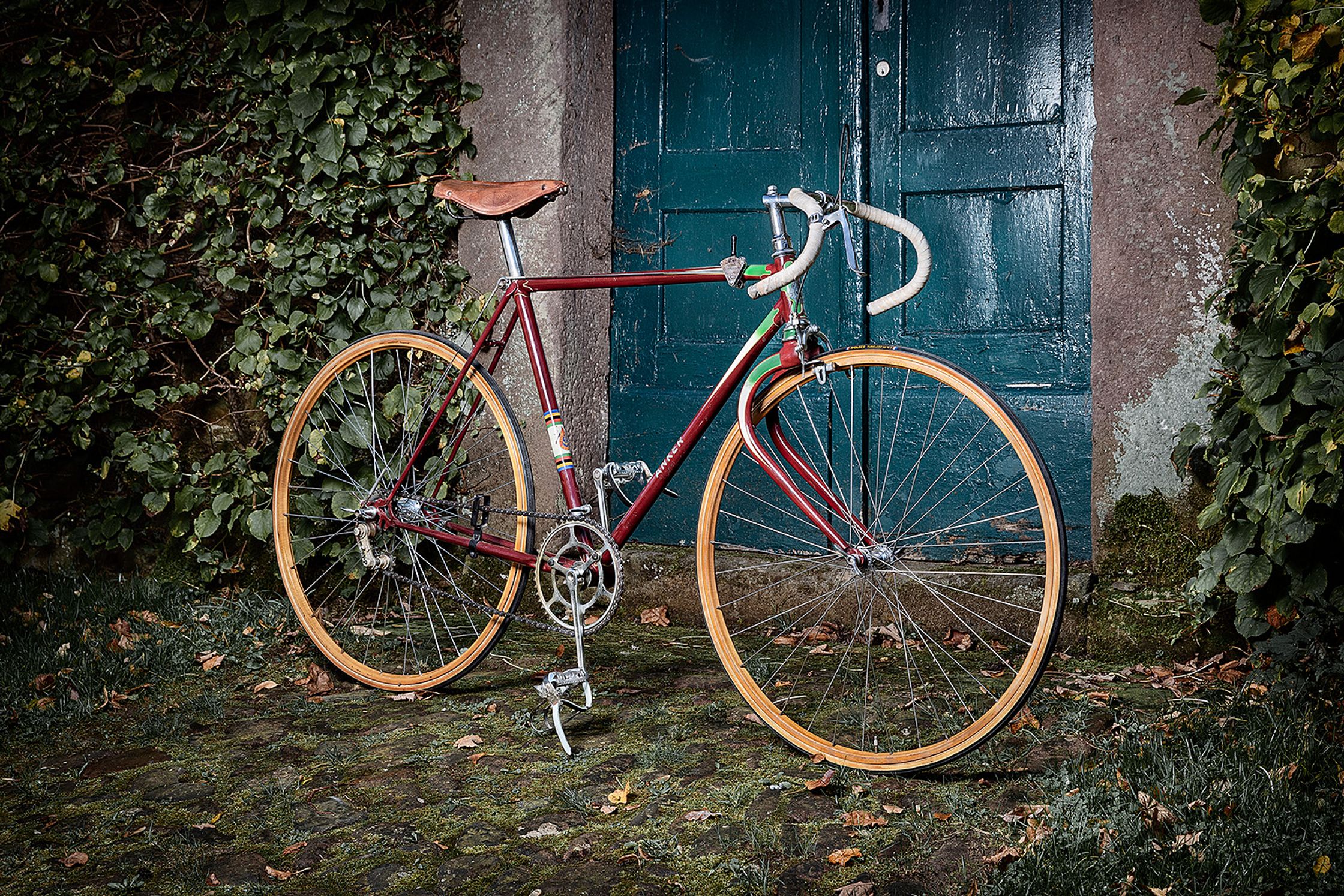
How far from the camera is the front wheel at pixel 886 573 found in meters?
3.24

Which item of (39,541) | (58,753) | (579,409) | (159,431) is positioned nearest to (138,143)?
(159,431)

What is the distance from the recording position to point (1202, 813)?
2432 mm

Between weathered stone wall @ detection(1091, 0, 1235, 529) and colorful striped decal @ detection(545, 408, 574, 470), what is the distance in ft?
6.26

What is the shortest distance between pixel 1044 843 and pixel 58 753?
9.09 feet

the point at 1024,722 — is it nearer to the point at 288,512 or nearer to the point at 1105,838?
the point at 1105,838

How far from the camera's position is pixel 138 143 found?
4.59 m

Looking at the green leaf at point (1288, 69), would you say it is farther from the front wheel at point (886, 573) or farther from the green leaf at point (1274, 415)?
the front wheel at point (886, 573)

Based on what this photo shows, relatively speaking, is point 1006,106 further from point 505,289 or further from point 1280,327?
point 505,289

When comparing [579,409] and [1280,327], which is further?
[579,409]

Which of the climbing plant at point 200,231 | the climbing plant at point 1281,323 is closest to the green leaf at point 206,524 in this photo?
the climbing plant at point 200,231

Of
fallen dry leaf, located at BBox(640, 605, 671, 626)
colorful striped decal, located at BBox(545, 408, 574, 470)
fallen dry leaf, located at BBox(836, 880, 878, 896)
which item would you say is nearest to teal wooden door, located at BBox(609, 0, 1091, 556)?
fallen dry leaf, located at BBox(640, 605, 671, 626)

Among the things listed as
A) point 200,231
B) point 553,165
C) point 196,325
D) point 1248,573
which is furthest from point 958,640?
point 200,231

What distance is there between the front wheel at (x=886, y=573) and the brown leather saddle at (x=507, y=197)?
3.15ft

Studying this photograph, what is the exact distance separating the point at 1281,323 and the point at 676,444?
71.8 inches
